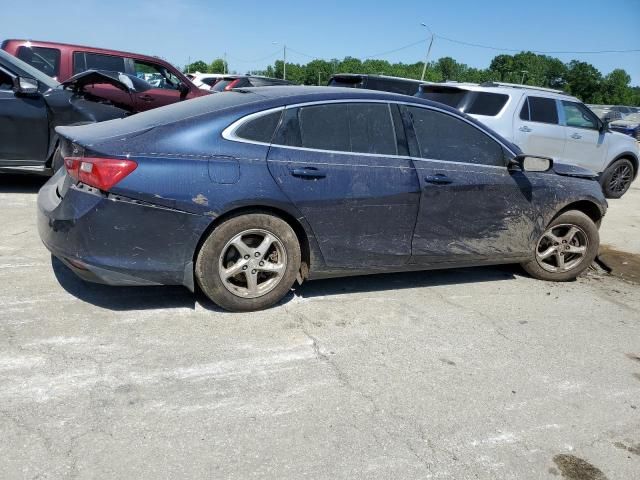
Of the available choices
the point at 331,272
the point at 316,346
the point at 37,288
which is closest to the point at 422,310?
the point at 331,272

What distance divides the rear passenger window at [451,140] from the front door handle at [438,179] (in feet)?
0.51

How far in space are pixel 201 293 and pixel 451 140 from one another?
7.52ft

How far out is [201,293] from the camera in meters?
4.25

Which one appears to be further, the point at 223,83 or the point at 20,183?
the point at 223,83

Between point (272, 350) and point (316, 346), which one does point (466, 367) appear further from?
point (272, 350)

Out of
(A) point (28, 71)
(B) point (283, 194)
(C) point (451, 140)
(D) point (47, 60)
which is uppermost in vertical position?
(D) point (47, 60)

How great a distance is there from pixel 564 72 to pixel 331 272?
389 feet

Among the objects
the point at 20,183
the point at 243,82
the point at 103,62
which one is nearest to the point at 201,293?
the point at 20,183

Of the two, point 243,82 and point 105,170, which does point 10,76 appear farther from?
point 243,82

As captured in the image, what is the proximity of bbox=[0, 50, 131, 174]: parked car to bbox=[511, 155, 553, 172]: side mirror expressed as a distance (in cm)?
483

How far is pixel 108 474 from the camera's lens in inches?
92.0

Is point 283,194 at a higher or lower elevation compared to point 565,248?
higher

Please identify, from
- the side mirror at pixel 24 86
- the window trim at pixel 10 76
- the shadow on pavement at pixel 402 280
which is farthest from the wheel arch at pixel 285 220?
the window trim at pixel 10 76

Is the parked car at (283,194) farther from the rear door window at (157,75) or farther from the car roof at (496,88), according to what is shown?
the rear door window at (157,75)
